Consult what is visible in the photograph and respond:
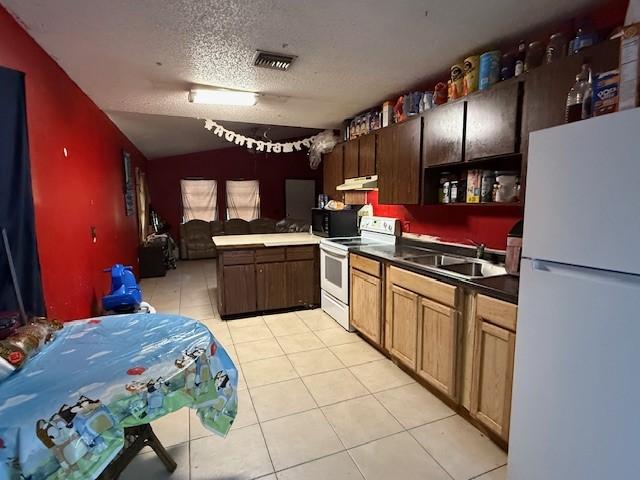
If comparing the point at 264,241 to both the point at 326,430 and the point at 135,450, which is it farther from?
the point at 135,450

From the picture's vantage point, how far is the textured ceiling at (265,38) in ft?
5.25

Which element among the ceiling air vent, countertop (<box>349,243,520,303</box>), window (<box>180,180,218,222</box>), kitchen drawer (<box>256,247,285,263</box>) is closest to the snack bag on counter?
the ceiling air vent

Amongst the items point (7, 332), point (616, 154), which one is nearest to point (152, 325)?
point (7, 332)

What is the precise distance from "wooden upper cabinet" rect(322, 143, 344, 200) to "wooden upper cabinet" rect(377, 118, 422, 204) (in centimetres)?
83

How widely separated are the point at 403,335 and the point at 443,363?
1.35 feet

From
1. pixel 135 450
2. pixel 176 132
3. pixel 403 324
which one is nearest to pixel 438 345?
pixel 403 324

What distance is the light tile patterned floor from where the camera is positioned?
1606 millimetres

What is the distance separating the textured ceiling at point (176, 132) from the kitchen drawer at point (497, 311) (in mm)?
4166

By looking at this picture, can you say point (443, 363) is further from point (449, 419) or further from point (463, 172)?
point (463, 172)

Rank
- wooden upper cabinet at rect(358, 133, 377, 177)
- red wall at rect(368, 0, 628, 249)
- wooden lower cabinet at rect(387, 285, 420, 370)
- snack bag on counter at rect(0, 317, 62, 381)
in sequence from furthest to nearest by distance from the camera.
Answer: wooden upper cabinet at rect(358, 133, 377, 177)
wooden lower cabinet at rect(387, 285, 420, 370)
red wall at rect(368, 0, 628, 249)
snack bag on counter at rect(0, 317, 62, 381)

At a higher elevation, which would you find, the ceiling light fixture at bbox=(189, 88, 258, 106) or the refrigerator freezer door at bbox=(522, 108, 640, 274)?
the ceiling light fixture at bbox=(189, 88, 258, 106)

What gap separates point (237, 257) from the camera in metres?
3.51

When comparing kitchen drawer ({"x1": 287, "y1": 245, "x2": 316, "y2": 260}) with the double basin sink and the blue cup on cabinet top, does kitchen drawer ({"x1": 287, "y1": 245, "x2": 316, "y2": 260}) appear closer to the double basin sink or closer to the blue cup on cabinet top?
the double basin sink

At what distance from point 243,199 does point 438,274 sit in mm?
6714
